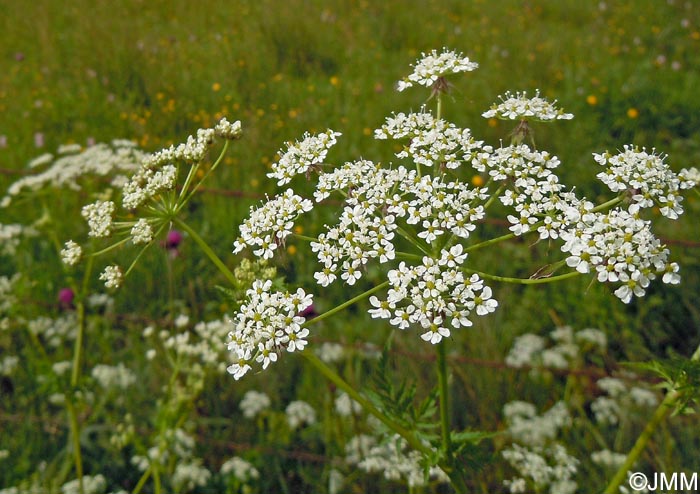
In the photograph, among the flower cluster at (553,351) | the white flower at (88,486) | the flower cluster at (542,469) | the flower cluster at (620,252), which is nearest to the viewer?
the flower cluster at (620,252)

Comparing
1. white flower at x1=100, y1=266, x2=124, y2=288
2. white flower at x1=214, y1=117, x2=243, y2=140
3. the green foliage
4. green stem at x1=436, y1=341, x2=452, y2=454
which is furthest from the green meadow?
white flower at x1=214, y1=117, x2=243, y2=140

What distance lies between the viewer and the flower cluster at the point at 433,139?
1915 millimetres

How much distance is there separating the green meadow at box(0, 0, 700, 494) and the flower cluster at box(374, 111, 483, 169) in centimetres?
17

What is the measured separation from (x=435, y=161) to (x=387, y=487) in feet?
6.93

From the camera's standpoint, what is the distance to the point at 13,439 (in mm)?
3629

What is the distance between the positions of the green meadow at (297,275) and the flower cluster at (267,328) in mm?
135

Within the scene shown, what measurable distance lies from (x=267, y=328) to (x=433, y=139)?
77 cm

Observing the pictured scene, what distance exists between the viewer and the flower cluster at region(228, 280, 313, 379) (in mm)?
1618

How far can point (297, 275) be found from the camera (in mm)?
4957

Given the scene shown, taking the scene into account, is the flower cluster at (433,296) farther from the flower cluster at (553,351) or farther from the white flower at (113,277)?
the flower cluster at (553,351)

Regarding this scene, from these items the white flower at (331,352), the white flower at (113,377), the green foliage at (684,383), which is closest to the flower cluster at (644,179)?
the green foliage at (684,383)

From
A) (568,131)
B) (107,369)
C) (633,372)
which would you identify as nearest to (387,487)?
(107,369)

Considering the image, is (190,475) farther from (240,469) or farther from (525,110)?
(525,110)
